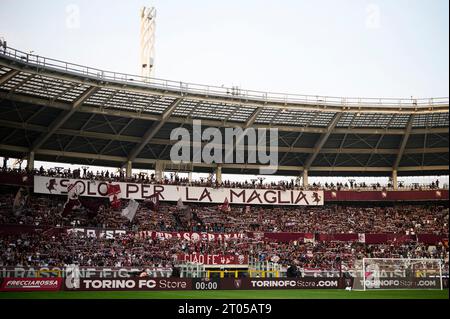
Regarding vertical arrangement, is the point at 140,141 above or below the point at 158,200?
above

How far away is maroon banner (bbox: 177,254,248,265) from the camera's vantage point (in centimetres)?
4909

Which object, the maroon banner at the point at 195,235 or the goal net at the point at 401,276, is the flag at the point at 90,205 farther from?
the goal net at the point at 401,276

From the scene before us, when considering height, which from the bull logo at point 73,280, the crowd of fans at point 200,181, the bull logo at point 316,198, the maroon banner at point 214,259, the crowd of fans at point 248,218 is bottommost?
the bull logo at point 73,280

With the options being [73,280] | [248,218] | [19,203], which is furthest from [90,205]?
[73,280]

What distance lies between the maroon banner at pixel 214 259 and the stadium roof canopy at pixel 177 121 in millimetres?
13989

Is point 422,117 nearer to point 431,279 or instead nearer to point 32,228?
point 431,279

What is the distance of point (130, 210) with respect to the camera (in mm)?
55312

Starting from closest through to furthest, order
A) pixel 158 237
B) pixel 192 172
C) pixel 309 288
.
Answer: pixel 309 288, pixel 158 237, pixel 192 172

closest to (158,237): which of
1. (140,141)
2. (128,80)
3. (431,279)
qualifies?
(140,141)

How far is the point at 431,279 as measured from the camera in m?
39.2

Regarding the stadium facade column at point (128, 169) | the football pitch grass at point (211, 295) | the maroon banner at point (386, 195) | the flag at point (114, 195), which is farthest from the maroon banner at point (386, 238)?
the football pitch grass at point (211, 295)

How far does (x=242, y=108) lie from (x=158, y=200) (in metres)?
12.7

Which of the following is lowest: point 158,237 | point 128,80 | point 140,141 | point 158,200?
point 158,237

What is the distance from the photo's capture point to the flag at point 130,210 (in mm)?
54969
